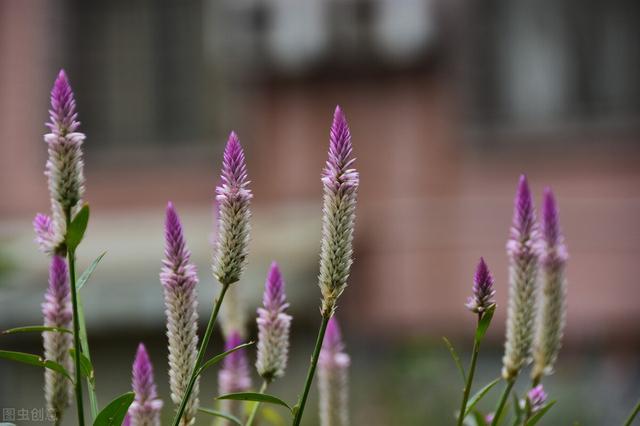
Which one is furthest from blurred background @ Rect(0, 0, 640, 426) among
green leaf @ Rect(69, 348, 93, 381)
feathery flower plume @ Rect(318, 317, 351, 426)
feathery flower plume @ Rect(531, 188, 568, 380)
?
green leaf @ Rect(69, 348, 93, 381)

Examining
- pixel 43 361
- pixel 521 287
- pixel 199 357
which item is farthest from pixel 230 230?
pixel 521 287

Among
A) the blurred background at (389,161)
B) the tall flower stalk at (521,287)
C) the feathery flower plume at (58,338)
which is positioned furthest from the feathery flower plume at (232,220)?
the blurred background at (389,161)

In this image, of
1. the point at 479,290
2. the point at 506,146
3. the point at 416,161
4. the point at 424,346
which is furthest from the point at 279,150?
the point at 479,290

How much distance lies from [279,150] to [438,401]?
358cm

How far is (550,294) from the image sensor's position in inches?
58.0

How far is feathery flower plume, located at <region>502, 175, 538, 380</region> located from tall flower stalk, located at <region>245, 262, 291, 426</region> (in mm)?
259

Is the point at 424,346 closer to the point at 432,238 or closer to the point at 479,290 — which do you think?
the point at 432,238

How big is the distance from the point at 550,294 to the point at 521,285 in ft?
0.30

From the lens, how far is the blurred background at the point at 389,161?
747 centimetres

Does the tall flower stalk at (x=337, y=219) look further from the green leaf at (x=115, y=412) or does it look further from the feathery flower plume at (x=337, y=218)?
the green leaf at (x=115, y=412)

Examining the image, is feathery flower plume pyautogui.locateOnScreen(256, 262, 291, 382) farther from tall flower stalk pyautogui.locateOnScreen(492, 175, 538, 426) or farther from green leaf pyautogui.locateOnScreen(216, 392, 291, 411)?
tall flower stalk pyautogui.locateOnScreen(492, 175, 538, 426)

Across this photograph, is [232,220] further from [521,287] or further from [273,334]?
[521,287]

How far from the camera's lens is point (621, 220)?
748cm

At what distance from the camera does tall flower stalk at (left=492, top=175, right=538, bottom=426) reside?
1352 millimetres
